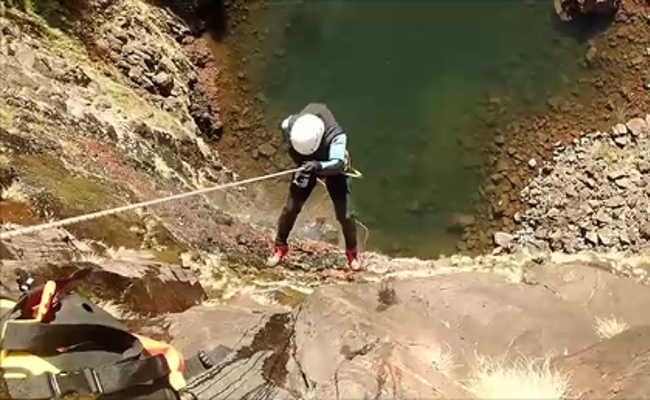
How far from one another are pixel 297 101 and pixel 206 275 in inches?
258

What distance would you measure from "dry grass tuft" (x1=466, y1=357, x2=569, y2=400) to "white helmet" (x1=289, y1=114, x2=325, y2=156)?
298 centimetres

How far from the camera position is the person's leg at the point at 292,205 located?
9.10 m

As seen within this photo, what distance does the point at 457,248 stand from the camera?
13.5m

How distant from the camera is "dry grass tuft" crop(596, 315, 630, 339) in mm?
7255

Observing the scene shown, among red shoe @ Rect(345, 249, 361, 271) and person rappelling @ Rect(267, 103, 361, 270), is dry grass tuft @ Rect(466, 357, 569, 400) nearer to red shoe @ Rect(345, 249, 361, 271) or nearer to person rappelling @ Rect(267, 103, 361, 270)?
person rappelling @ Rect(267, 103, 361, 270)

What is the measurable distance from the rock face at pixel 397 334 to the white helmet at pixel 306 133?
5.27 ft

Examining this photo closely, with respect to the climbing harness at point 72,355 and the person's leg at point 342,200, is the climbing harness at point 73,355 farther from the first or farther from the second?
the person's leg at point 342,200

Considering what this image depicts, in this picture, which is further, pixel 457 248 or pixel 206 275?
pixel 457 248

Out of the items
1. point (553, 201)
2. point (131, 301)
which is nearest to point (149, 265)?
point (131, 301)

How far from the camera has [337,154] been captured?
336 inches

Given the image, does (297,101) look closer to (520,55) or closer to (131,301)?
(520,55)

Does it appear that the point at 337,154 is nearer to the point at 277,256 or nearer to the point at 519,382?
the point at 277,256

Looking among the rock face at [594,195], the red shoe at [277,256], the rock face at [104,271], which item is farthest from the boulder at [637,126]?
the rock face at [104,271]

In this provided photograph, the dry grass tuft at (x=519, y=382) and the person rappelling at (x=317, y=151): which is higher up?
the person rappelling at (x=317, y=151)
